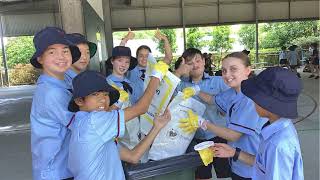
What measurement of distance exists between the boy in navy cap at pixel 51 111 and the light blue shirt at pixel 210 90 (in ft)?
3.18

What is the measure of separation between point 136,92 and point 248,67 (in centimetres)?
109

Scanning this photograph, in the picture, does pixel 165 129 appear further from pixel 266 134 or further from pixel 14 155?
pixel 14 155

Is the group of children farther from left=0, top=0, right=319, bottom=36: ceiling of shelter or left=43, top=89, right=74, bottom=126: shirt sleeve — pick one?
left=0, top=0, right=319, bottom=36: ceiling of shelter

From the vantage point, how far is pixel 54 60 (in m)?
1.75

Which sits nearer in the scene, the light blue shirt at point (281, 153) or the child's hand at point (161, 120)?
the light blue shirt at point (281, 153)

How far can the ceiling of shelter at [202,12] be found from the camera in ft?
54.0

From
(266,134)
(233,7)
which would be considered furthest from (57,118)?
(233,7)

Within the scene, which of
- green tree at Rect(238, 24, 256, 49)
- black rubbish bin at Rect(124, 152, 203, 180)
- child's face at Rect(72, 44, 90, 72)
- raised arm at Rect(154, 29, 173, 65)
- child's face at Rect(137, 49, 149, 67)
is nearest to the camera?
black rubbish bin at Rect(124, 152, 203, 180)

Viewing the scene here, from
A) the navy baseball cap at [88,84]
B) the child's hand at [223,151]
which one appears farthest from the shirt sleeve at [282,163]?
the navy baseball cap at [88,84]

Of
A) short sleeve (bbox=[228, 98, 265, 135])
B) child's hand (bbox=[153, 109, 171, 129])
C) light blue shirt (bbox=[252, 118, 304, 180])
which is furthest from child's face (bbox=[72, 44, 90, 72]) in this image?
light blue shirt (bbox=[252, 118, 304, 180])

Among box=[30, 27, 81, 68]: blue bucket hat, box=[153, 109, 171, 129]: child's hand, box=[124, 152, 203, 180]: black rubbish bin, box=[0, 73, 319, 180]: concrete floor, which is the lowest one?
box=[0, 73, 319, 180]: concrete floor

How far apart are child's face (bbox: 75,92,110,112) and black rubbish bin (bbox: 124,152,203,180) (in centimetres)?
33

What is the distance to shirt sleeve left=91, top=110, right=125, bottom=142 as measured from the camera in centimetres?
147

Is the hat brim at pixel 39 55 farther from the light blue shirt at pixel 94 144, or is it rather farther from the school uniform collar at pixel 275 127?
the school uniform collar at pixel 275 127
